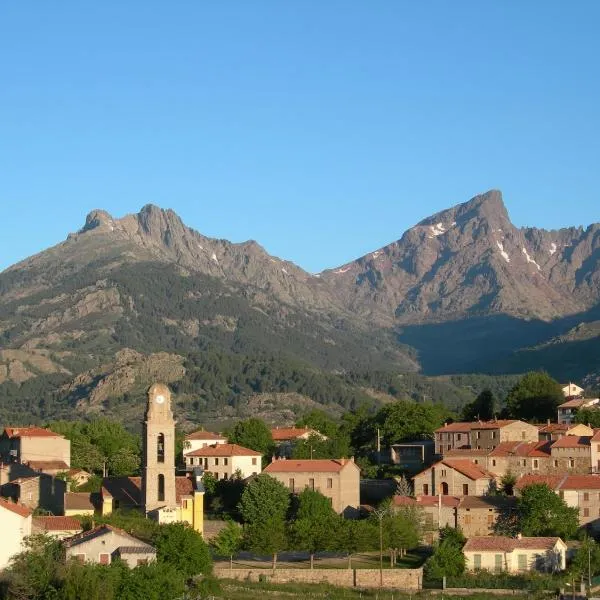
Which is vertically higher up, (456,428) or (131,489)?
(456,428)

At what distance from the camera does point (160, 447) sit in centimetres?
9825

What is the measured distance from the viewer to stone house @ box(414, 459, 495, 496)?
102 metres

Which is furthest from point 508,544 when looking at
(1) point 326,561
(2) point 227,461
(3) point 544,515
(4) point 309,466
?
(2) point 227,461

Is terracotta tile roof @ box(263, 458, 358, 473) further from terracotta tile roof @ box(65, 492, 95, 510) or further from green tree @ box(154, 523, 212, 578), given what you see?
green tree @ box(154, 523, 212, 578)

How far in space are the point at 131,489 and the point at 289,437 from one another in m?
41.6

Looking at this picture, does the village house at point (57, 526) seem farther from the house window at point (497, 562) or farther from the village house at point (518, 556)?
the house window at point (497, 562)

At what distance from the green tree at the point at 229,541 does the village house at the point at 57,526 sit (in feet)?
29.5

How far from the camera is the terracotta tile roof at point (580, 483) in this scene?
98.8 meters

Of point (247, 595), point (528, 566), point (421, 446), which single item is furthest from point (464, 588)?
point (421, 446)

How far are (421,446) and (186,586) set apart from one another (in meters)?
52.7

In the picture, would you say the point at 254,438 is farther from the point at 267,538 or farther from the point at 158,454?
the point at 267,538

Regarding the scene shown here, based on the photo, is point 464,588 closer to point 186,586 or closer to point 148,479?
point 186,586

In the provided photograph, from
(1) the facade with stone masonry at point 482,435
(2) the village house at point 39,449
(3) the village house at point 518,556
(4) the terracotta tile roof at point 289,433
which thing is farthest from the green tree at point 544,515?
(4) the terracotta tile roof at point 289,433

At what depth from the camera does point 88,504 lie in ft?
306
